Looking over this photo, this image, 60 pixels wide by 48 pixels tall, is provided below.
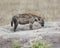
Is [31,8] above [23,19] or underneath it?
above

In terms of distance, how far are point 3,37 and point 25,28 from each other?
1913 millimetres

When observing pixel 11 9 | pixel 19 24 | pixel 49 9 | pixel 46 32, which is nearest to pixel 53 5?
pixel 49 9

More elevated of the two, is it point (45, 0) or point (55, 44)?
point (45, 0)

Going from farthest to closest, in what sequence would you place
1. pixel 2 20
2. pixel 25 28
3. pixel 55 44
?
pixel 2 20
pixel 25 28
pixel 55 44

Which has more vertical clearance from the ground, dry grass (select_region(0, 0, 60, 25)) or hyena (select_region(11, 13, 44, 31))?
dry grass (select_region(0, 0, 60, 25))

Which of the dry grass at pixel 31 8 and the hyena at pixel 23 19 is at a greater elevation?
the dry grass at pixel 31 8

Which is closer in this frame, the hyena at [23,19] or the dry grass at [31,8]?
the hyena at [23,19]

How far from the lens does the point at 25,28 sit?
966 cm

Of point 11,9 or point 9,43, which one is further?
point 11,9

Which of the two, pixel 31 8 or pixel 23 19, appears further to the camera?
pixel 31 8

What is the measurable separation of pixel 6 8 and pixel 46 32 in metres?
10.4

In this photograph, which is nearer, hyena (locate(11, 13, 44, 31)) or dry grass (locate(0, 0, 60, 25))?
hyena (locate(11, 13, 44, 31))

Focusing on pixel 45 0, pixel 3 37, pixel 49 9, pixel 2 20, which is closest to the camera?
pixel 3 37

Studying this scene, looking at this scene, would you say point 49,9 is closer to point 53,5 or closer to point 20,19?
point 53,5
